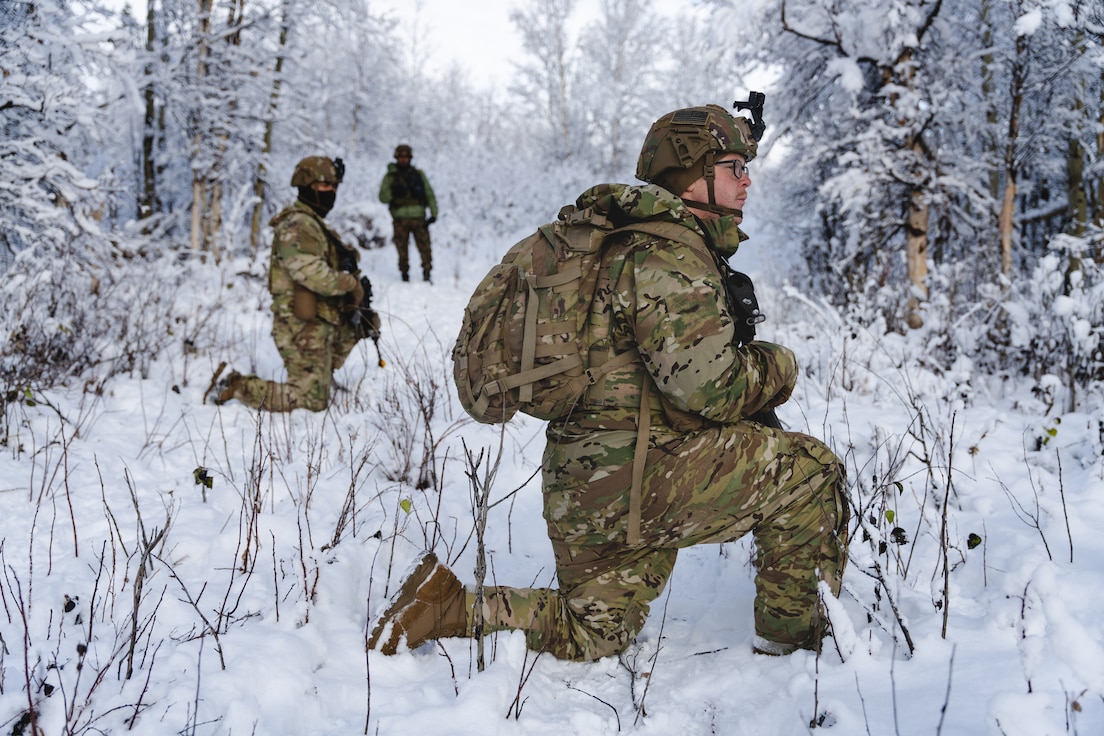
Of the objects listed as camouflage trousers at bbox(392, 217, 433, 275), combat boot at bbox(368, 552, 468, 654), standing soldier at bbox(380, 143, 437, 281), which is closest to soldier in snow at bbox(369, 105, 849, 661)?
combat boot at bbox(368, 552, 468, 654)

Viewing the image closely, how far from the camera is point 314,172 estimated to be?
444 centimetres

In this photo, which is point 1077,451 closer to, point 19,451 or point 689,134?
point 689,134

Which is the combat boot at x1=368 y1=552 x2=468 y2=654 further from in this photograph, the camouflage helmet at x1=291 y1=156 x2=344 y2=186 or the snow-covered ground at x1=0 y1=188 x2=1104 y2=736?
the camouflage helmet at x1=291 y1=156 x2=344 y2=186

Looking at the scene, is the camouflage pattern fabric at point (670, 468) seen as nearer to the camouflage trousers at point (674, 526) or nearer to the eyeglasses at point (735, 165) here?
the camouflage trousers at point (674, 526)

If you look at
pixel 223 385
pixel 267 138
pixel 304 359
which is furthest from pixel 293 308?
pixel 267 138

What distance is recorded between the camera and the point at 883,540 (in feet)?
6.78

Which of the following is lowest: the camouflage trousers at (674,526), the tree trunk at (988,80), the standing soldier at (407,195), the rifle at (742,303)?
the camouflage trousers at (674,526)

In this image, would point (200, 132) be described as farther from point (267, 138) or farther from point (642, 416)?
point (642, 416)

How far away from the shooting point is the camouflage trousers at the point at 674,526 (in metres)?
1.88

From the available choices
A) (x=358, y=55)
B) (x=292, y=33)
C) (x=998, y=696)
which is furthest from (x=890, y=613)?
(x=358, y=55)

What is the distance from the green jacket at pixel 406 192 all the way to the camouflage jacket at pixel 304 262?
4.74 m

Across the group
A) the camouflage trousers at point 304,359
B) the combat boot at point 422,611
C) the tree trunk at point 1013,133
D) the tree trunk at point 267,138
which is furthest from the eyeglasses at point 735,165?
the tree trunk at point 267,138

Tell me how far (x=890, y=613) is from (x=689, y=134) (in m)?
1.60

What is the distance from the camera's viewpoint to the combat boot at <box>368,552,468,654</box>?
1.92 m
